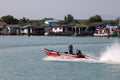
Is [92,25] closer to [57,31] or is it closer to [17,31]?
[57,31]

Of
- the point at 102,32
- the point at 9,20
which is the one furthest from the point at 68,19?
the point at 102,32

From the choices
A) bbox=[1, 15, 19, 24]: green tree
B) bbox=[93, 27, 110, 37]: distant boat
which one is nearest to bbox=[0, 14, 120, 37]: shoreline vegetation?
bbox=[93, 27, 110, 37]: distant boat

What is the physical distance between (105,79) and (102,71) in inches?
182

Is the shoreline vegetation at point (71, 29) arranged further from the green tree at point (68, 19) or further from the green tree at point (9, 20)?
the green tree at point (9, 20)

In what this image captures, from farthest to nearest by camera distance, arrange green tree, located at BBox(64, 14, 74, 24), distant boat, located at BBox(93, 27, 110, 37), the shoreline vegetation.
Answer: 1. green tree, located at BBox(64, 14, 74, 24)
2. the shoreline vegetation
3. distant boat, located at BBox(93, 27, 110, 37)

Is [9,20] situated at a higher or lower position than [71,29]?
higher

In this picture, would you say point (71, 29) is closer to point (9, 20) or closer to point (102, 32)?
point (102, 32)

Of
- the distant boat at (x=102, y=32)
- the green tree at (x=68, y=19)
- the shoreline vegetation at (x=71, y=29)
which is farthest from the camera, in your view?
the green tree at (x=68, y=19)

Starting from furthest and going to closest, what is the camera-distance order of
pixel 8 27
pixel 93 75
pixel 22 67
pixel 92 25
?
pixel 8 27 < pixel 92 25 < pixel 22 67 < pixel 93 75

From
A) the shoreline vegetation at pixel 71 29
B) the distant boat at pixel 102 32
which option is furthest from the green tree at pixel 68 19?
the distant boat at pixel 102 32

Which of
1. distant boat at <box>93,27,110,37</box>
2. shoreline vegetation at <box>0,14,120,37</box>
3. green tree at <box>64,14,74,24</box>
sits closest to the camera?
distant boat at <box>93,27,110,37</box>

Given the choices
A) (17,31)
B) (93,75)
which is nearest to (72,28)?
(17,31)

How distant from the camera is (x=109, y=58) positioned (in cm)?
4069

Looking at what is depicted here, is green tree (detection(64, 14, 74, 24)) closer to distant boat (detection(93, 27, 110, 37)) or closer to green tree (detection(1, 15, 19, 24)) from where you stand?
green tree (detection(1, 15, 19, 24))
